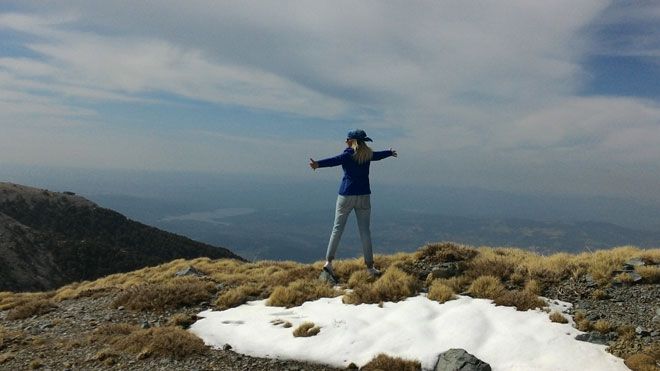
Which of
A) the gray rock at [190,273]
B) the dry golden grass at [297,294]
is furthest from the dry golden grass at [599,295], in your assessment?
the gray rock at [190,273]

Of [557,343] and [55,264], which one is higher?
[557,343]

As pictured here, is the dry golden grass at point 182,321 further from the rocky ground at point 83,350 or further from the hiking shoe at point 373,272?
the hiking shoe at point 373,272

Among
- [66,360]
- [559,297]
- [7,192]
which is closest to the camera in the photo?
[66,360]

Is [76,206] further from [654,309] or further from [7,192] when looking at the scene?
[654,309]

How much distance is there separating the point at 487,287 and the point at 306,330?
4546 millimetres

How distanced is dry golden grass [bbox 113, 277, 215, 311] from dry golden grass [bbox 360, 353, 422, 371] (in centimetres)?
632

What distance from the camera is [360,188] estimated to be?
11359mm

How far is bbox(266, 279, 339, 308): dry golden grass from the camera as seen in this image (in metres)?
10.7

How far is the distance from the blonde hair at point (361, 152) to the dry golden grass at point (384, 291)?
323cm

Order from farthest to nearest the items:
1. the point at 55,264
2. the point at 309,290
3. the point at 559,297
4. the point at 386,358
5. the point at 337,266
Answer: the point at 55,264, the point at 337,266, the point at 309,290, the point at 559,297, the point at 386,358

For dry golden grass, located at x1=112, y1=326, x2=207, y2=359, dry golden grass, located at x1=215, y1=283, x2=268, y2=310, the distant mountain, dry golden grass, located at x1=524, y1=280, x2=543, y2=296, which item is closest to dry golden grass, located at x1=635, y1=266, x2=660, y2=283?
dry golden grass, located at x1=524, y1=280, x2=543, y2=296

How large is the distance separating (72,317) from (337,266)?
7.67 metres

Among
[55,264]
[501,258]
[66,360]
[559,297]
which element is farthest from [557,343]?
[55,264]

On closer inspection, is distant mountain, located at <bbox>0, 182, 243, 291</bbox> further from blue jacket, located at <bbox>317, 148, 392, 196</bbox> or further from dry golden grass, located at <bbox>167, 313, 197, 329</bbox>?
blue jacket, located at <bbox>317, 148, 392, 196</bbox>
